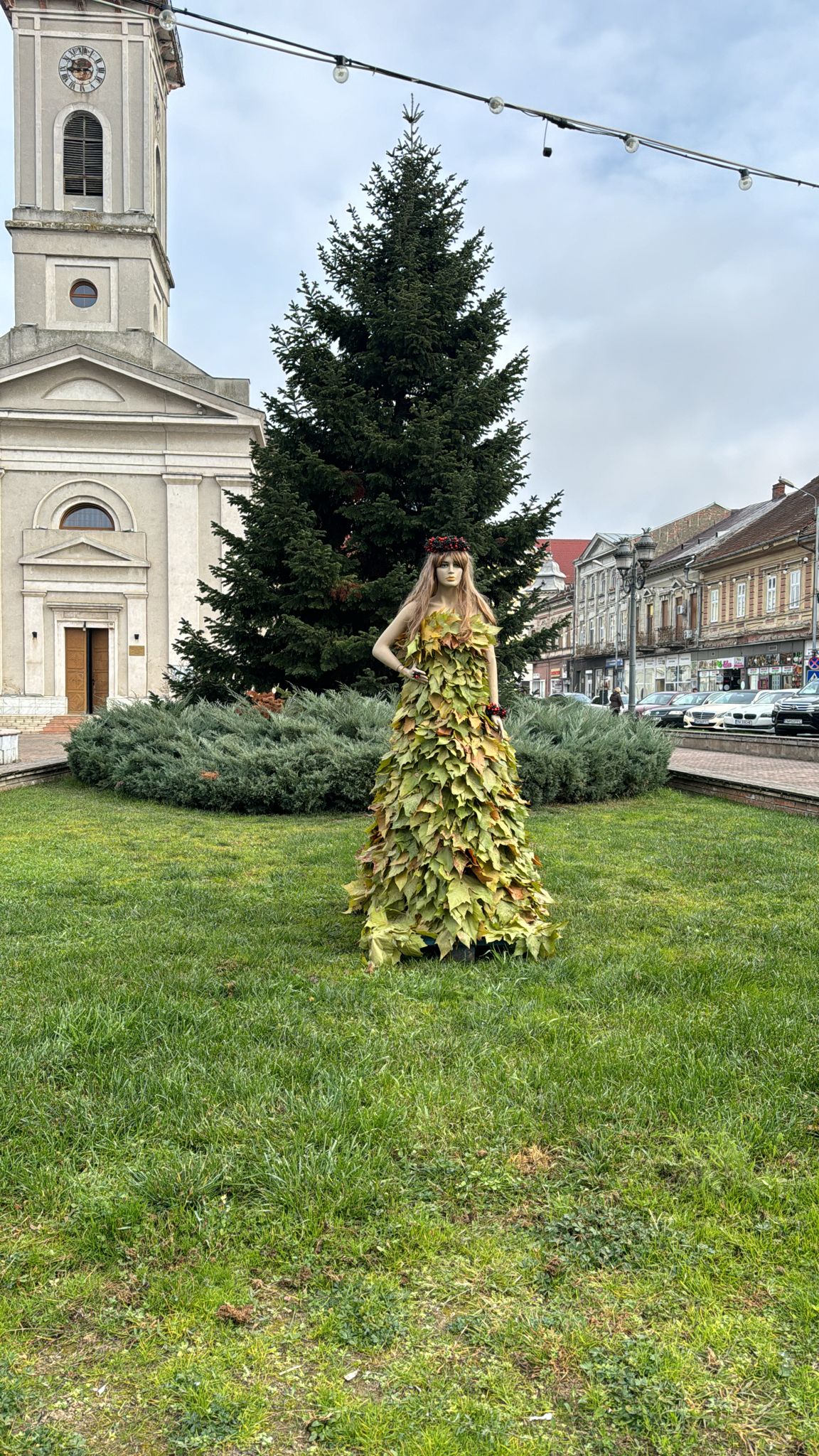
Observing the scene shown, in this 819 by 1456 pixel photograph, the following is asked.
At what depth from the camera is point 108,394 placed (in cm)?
3631

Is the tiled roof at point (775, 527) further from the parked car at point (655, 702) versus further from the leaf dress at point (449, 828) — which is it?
the leaf dress at point (449, 828)

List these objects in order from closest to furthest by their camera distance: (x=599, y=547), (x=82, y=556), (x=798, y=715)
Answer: (x=798, y=715), (x=82, y=556), (x=599, y=547)

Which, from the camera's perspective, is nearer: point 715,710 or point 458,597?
point 458,597

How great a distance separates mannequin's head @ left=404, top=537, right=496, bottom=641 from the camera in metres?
4.95

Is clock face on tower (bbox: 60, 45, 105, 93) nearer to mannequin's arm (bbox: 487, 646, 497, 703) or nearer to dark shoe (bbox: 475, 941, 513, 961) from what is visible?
mannequin's arm (bbox: 487, 646, 497, 703)

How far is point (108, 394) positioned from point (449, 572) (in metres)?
35.7

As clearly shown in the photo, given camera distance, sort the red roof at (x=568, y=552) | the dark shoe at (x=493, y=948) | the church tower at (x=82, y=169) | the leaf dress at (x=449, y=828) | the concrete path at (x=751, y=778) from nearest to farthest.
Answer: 1. the leaf dress at (x=449, y=828)
2. the dark shoe at (x=493, y=948)
3. the concrete path at (x=751, y=778)
4. the church tower at (x=82, y=169)
5. the red roof at (x=568, y=552)

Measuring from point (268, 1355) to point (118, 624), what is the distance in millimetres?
36936

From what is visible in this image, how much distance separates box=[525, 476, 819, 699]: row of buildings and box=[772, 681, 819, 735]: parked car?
9408 mm

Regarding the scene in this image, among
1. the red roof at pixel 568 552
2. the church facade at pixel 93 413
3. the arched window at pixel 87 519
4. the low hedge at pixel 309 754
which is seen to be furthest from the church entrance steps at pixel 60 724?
the red roof at pixel 568 552

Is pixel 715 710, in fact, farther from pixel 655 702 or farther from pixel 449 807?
pixel 449 807

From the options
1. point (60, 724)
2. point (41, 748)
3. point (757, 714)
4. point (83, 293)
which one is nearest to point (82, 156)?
point (83, 293)

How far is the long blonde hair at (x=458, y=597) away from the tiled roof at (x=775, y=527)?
44.8 metres

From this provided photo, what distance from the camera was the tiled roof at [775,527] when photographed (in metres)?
47.7
